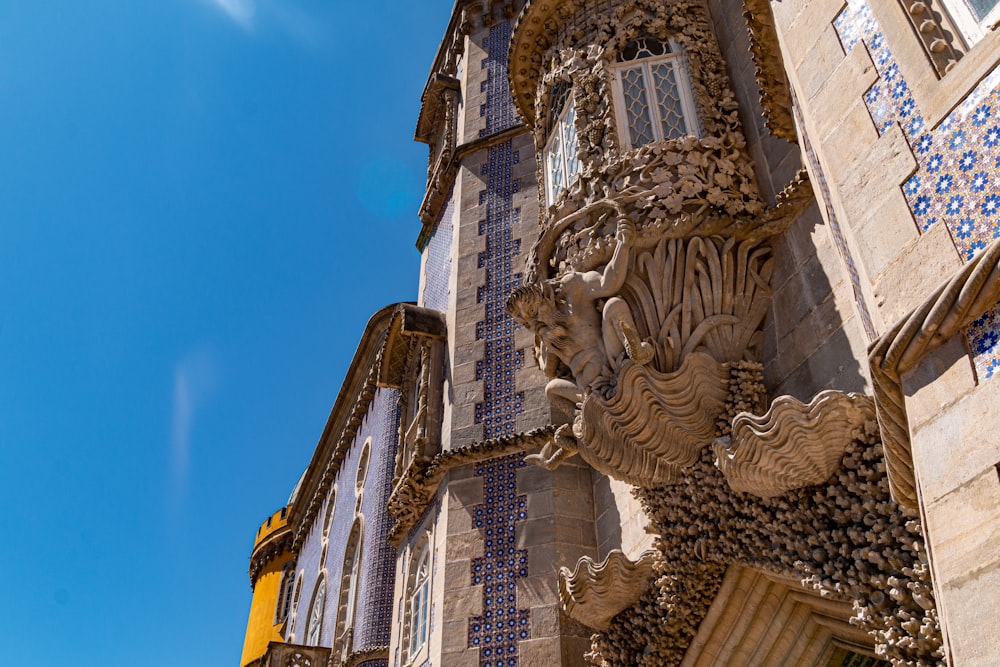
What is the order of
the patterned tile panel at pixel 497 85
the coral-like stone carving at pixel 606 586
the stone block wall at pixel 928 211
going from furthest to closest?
1. the patterned tile panel at pixel 497 85
2. the coral-like stone carving at pixel 606 586
3. the stone block wall at pixel 928 211

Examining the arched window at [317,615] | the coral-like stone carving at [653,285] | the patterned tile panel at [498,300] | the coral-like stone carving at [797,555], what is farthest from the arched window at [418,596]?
the arched window at [317,615]

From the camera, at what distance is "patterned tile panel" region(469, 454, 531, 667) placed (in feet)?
23.7

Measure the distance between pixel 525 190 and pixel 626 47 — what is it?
11.7 feet

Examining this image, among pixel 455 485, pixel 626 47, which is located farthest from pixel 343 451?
pixel 626 47

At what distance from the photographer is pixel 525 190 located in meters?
11.1

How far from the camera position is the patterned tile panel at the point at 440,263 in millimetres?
11578

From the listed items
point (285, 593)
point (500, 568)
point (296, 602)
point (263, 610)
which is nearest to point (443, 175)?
point (500, 568)

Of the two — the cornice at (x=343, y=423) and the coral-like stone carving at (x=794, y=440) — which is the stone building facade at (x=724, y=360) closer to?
the coral-like stone carving at (x=794, y=440)

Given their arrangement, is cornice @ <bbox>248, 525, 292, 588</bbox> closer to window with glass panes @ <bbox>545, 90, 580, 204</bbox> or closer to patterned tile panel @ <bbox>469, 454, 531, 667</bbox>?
patterned tile panel @ <bbox>469, 454, 531, 667</bbox>

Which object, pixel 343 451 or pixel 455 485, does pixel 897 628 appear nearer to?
pixel 455 485

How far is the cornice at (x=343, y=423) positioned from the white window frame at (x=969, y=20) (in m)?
10.7

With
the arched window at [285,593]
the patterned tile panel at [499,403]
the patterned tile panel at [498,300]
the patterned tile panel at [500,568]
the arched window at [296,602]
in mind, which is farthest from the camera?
the arched window at [285,593]

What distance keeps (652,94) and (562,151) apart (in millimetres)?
988

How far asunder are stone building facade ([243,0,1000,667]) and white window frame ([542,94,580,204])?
5cm
